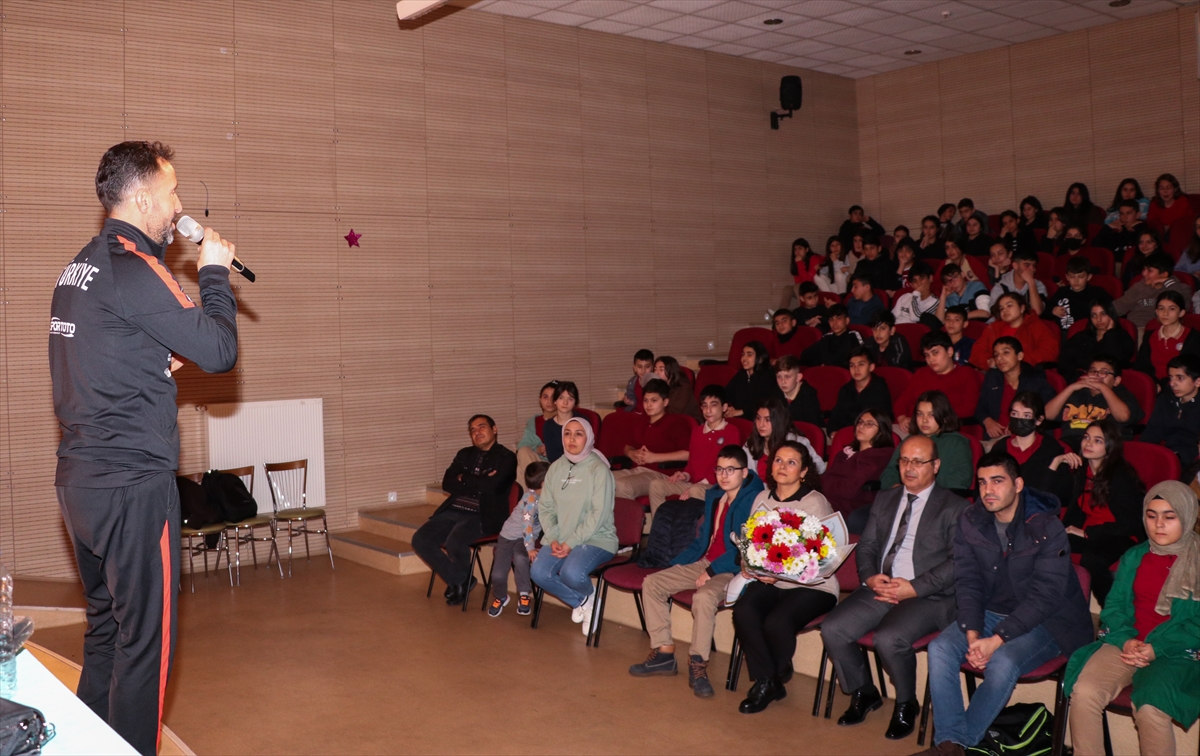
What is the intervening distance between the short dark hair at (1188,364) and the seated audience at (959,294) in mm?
2866

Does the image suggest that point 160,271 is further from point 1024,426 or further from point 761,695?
point 1024,426

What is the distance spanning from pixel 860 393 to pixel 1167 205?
13.9ft

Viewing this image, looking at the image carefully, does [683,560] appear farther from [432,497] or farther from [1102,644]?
[432,497]

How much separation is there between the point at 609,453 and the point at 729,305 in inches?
141

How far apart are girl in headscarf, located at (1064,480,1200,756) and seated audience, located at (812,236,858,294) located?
680 centimetres

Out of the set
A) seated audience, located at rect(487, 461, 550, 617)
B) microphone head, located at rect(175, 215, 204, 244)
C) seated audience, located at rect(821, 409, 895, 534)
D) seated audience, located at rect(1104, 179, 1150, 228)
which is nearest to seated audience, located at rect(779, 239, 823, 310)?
seated audience, located at rect(1104, 179, 1150, 228)

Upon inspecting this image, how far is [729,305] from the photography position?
35.1 ft

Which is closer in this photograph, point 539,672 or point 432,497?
point 539,672

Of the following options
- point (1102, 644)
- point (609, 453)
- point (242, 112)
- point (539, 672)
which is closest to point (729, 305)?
point (609, 453)

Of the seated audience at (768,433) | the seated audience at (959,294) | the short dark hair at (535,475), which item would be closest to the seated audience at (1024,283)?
the seated audience at (959,294)

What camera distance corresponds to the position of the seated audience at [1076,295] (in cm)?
770

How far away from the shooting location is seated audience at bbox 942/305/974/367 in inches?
300

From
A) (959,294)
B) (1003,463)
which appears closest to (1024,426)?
(1003,463)

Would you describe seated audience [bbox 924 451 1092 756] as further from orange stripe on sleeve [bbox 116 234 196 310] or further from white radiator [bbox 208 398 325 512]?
white radiator [bbox 208 398 325 512]
